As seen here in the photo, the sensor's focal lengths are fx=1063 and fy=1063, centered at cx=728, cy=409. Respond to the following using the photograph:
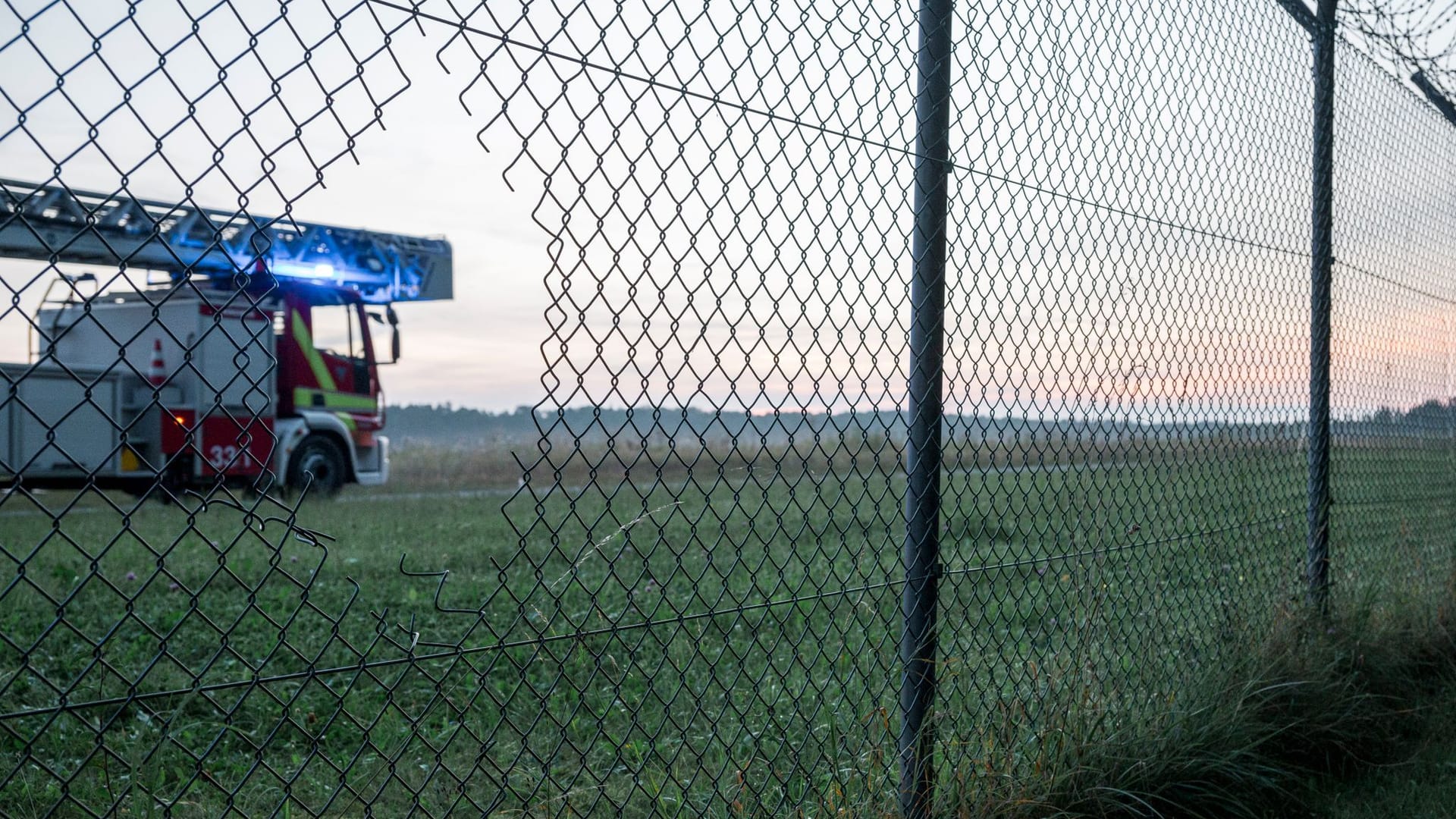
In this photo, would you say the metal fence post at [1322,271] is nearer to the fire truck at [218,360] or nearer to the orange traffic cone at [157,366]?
the fire truck at [218,360]

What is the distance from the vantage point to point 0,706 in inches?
175

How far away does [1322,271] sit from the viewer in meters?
4.93

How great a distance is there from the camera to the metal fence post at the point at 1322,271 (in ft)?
15.9

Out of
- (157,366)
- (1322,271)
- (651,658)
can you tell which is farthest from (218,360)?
(1322,271)

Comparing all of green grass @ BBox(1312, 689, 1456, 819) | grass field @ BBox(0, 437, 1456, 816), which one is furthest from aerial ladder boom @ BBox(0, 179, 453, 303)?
green grass @ BBox(1312, 689, 1456, 819)

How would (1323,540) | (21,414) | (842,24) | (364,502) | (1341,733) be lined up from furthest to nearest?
(364,502) → (21,414) → (1323,540) → (1341,733) → (842,24)

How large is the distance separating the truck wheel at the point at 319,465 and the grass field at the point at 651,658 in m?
6.44

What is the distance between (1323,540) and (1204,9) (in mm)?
2403

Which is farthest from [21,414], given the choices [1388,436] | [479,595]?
[1388,436]

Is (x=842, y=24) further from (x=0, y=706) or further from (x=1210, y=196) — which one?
(x=0, y=706)

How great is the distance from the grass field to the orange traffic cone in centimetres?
454

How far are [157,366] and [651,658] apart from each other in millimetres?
9808

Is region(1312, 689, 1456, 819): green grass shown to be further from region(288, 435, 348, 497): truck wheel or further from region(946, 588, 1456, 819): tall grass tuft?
region(288, 435, 348, 497): truck wheel

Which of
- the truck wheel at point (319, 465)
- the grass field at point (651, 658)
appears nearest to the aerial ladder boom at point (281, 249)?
the truck wheel at point (319, 465)
